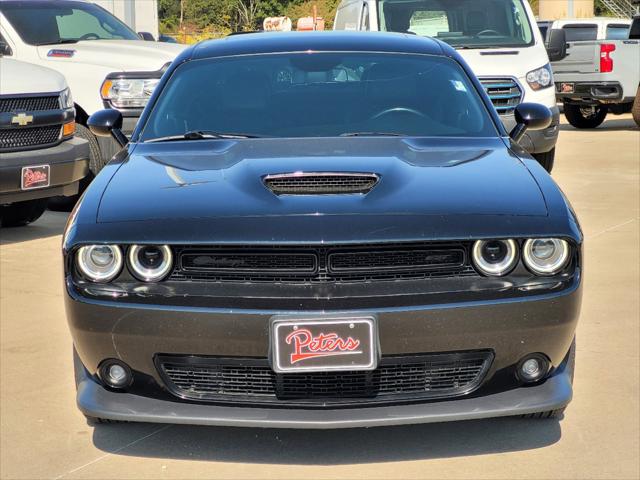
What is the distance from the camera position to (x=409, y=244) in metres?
3.56

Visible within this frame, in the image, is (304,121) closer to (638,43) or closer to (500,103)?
(500,103)

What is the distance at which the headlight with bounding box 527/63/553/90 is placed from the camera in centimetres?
1054

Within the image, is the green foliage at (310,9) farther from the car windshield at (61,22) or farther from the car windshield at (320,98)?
the car windshield at (320,98)

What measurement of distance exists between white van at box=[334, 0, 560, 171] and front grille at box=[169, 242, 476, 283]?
22.5 ft

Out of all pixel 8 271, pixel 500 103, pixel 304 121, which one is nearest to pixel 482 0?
pixel 500 103

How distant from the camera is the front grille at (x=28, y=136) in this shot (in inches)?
314

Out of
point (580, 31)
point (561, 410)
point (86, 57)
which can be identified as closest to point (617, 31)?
point (580, 31)

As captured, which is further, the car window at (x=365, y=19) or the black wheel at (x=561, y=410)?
the car window at (x=365, y=19)

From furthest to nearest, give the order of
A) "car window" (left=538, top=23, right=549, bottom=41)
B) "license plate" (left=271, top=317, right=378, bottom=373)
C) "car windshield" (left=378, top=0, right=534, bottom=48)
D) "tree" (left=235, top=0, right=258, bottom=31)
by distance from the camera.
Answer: "tree" (left=235, top=0, right=258, bottom=31)
"car window" (left=538, top=23, right=549, bottom=41)
"car windshield" (left=378, top=0, right=534, bottom=48)
"license plate" (left=271, top=317, right=378, bottom=373)

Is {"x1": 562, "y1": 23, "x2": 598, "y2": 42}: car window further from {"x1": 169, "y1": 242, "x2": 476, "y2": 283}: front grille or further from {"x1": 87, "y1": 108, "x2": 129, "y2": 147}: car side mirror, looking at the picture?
{"x1": 169, "y1": 242, "x2": 476, "y2": 283}: front grille

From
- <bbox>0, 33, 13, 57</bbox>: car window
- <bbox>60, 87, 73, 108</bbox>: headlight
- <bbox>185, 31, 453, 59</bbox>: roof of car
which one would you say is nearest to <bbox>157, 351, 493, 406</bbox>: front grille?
<bbox>185, 31, 453, 59</bbox>: roof of car

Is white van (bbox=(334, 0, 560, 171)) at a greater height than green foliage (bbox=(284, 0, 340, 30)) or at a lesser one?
greater

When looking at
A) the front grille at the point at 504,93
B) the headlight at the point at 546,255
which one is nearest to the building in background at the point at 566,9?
the front grille at the point at 504,93

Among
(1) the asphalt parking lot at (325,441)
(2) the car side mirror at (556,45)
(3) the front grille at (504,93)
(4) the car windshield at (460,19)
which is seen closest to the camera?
(1) the asphalt parking lot at (325,441)
